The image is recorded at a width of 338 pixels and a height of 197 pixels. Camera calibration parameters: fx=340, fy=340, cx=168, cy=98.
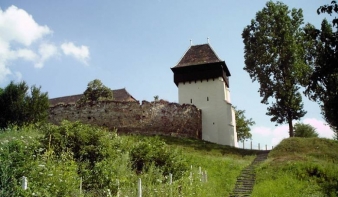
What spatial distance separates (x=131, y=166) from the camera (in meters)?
11.7

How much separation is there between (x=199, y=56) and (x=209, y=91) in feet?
12.7

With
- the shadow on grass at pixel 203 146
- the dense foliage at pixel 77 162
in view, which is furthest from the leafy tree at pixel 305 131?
the dense foliage at pixel 77 162

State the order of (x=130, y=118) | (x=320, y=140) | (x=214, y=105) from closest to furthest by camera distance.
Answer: (x=320, y=140) < (x=130, y=118) < (x=214, y=105)

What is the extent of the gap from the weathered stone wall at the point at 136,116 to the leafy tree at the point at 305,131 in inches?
662

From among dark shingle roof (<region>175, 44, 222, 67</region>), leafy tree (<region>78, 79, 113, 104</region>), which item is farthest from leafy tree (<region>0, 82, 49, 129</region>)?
dark shingle roof (<region>175, 44, 222, 67</region>)

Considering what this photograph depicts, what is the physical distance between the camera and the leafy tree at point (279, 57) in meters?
28.3

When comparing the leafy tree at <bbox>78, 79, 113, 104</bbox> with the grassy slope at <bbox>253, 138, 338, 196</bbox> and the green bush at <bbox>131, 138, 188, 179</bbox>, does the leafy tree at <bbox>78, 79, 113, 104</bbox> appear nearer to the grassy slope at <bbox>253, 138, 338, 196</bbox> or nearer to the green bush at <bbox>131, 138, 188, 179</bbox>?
the grassy slope at <bbox>253, 138, 338, 196</bbox>

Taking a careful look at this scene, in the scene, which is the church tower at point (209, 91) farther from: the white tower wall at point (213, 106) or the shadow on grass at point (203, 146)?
the shadow on grass at point (203, 146)

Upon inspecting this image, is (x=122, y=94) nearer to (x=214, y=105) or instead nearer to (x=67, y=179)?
(x=214, y=105)

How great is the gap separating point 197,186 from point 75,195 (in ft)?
17.4

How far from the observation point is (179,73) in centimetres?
3344

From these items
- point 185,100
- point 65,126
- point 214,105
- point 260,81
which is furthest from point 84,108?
point 65,126

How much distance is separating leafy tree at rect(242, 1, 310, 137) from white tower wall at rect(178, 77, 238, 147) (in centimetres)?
324

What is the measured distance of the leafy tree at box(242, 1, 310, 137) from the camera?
28328 mm
